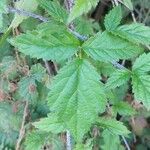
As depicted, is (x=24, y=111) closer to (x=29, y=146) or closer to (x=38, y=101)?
(x=38, y=101)

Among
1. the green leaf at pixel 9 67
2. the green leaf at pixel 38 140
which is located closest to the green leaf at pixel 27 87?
the green leaf at pixel 9 67

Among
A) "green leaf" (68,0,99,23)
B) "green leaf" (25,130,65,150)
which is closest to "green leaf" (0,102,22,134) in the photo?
"green leaf" (25,130,65,150)

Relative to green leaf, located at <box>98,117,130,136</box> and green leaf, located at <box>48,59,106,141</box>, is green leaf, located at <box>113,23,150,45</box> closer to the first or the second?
green leaf, located at <box>48,59,106,141</box>

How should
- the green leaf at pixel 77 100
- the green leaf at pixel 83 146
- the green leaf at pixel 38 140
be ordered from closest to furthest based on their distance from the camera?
the green leaf at pixel 77 100, the green leaf at pixel 83 146, the green leaf at pixel 38 140

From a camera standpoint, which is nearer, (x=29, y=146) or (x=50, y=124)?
(x=50, y=124)

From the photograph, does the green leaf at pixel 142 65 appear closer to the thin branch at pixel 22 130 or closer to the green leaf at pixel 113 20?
the green leaf at pixel 113 20

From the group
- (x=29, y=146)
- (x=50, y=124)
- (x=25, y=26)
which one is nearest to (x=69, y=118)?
(x=50, y=124)
